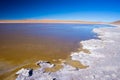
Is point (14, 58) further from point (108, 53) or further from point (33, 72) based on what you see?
point (108, 53)

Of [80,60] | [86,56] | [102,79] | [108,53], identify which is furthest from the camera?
[108,53]

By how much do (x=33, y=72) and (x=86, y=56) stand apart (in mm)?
3316

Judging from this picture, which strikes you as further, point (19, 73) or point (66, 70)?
point (66, 70)

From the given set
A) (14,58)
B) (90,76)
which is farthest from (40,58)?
(90,76)

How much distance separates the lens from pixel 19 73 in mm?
5195

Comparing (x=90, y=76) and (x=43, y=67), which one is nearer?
(x=90, y=76)

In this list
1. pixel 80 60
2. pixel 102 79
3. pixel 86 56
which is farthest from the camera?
pixel 86 56

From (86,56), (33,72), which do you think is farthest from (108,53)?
(33,72)

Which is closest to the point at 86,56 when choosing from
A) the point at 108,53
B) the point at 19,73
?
the point at 108,53

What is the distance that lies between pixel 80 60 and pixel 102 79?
2.17 metres

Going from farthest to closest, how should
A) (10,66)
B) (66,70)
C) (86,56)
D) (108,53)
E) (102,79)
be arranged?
(108,53), (86,56), (10,66), (66,70), (102,79)

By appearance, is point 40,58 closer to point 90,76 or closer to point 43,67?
point 43,67

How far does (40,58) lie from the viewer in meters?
7.26

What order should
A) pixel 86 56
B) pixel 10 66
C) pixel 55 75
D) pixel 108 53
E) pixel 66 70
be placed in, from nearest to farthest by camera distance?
pixel 55 75 → pixel 66 70 → pixel 10 66 → pixel 86 56 → pixel 108 53
